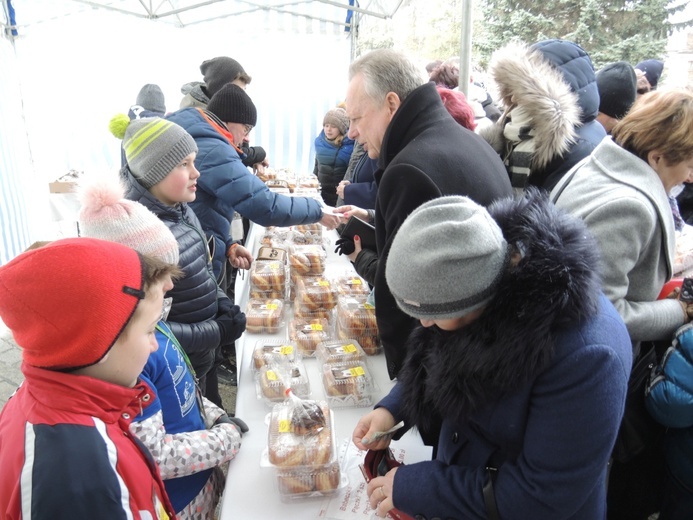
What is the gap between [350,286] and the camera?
2.41 m

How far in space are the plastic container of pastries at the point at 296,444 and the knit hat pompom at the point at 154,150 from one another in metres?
1.03

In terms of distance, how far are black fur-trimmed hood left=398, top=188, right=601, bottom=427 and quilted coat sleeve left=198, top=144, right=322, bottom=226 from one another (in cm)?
174

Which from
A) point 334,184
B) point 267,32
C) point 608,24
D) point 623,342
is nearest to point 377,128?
point 623,342

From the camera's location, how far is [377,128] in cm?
176

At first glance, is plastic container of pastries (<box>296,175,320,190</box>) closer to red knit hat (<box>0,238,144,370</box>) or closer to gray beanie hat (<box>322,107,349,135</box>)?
gray beanie hat (<box>322,107,349,135</box>)

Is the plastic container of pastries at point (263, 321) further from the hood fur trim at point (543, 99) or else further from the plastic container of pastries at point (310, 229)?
the hood fur trim at point (543, 99)

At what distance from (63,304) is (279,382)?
0.92 metres

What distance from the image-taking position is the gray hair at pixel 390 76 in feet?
5.49

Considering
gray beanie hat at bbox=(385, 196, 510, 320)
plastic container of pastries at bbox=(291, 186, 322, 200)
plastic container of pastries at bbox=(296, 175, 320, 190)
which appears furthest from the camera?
plastic container of pastries at bbox=(296, 175, 320, 190)

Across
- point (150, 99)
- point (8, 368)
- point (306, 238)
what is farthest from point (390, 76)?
point (150, 99)

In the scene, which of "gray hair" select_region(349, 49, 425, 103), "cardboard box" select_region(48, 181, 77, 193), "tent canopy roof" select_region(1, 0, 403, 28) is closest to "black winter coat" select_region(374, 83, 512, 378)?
"gray hair" select_region(349, 49, 425, 103)

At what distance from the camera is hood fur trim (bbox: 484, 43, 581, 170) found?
1895 mm

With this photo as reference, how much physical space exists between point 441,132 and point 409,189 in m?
0.28

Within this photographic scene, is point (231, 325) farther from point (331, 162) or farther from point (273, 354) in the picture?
point (331, 162)
